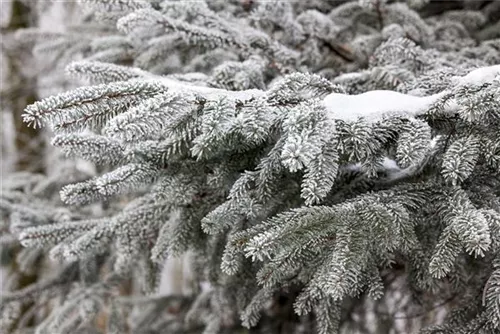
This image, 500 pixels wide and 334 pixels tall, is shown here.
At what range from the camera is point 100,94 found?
1.25 metres

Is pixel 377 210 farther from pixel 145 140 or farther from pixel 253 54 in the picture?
pixel 253 54

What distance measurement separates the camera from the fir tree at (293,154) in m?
1.26

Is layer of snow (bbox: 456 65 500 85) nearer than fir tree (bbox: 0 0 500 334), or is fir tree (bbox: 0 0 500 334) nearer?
fir tree (bbox: 0 0 500 334)

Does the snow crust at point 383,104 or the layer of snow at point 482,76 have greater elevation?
the layer of snow at point 482,76

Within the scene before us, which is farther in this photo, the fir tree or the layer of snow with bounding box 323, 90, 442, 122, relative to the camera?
the layer of snow with bounding box 323, 90, 442, 122

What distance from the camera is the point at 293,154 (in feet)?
3.64

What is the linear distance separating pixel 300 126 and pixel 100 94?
47 centimetres

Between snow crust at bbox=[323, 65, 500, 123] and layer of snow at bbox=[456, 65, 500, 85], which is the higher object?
layer of snow at bbox=[456, 65, 500, 85]

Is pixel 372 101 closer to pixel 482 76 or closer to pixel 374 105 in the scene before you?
pixel 374 105

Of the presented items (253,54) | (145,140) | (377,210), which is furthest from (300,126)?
(253,54)

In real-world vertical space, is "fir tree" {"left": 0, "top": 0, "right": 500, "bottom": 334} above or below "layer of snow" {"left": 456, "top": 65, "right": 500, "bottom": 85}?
below

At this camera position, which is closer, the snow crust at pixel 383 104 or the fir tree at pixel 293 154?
the fir tree at pixel 293 154

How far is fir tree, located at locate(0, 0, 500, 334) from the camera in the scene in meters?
1.26

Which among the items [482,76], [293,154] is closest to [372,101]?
[482,76]
